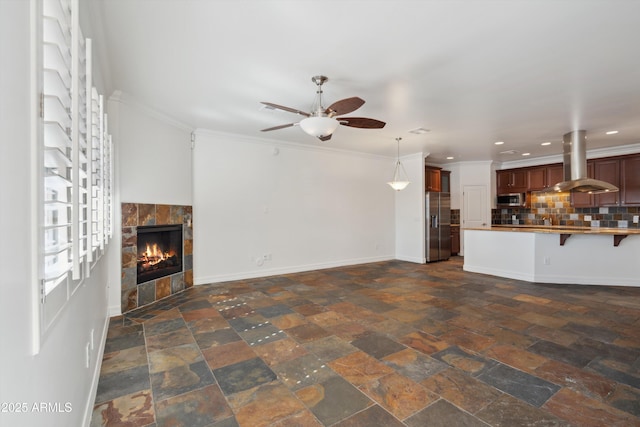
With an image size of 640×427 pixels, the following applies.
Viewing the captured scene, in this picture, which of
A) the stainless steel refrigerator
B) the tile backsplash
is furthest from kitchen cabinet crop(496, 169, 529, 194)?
the stainless steel refrigerator

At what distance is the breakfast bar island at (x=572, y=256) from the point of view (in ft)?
16.9

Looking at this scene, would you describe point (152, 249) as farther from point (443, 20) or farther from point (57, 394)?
point (443, 20)

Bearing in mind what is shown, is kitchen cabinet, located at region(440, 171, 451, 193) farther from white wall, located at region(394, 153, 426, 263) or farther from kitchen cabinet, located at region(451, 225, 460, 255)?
white wall, located at region(394, 153, 426, 263)

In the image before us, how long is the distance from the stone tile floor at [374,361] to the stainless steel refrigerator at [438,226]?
9.81 feet

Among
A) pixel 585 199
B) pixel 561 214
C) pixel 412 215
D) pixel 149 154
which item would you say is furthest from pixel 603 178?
pixel 149 154

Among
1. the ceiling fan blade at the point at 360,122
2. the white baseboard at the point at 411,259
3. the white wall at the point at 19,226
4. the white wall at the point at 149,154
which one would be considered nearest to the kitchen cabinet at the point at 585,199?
the white baseboard at the point at 411,259

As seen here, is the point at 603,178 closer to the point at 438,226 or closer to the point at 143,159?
the point at 438,226

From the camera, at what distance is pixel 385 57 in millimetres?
2844

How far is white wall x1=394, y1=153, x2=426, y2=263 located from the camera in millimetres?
7367

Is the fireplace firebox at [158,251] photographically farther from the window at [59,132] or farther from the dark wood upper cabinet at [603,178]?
the dark wood upper cabinet at [603,178]

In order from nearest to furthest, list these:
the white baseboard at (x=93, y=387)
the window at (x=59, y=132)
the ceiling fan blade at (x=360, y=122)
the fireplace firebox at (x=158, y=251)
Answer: the window at (x=59, y=132), the white baseboard at (x=93, y=387), the ceiling fan blade at (x=360, y=122), the fireplace firebox at (x=158, y=251)

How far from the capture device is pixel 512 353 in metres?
2.72

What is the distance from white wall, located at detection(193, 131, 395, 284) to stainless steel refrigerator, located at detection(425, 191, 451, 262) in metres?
0.93

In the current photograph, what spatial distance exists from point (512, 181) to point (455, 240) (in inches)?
86.2
